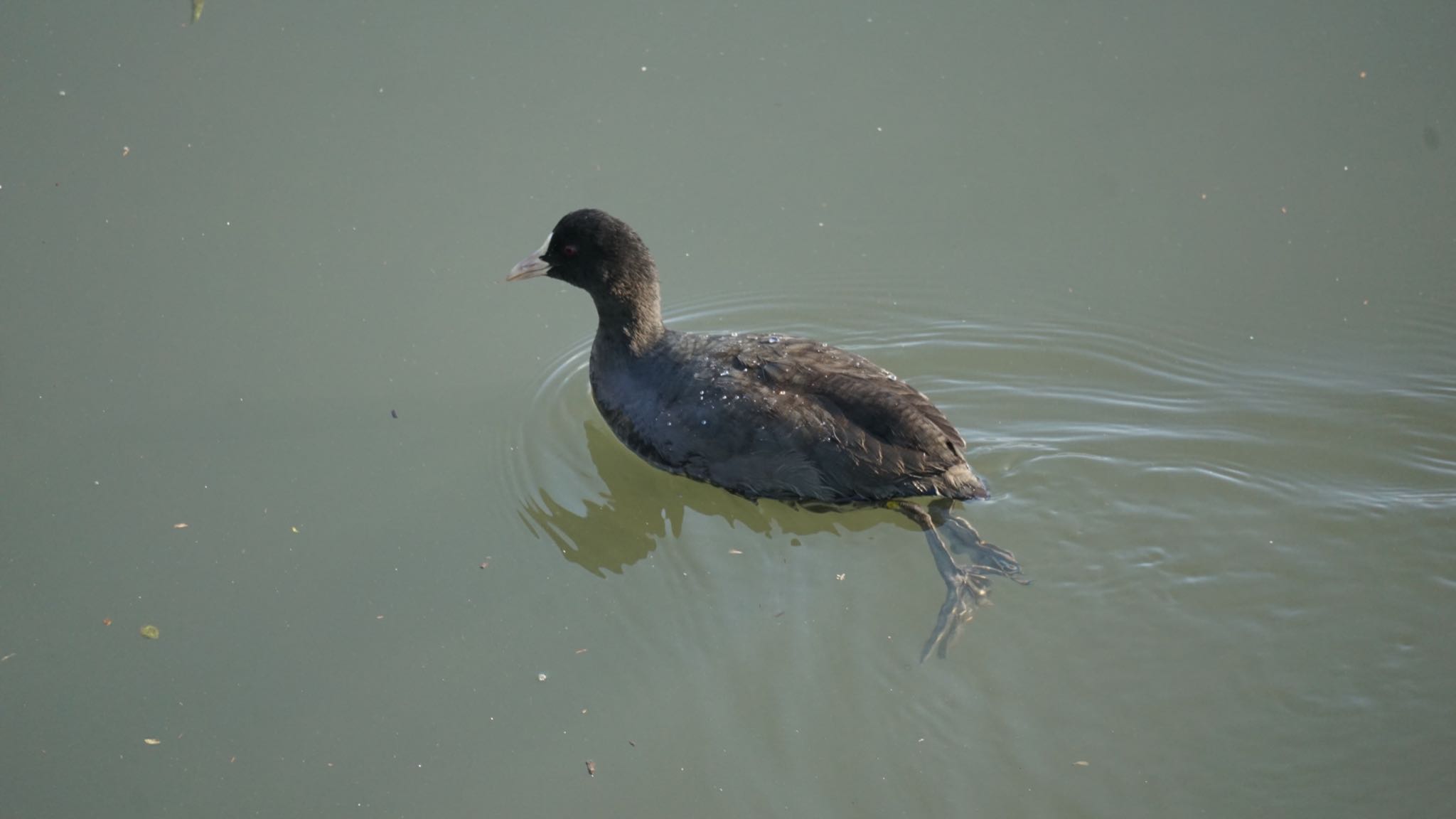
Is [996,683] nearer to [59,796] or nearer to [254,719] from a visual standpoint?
[254,719]

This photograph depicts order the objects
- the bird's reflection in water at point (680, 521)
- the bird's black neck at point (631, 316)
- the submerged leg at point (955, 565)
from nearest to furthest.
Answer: the submerged leg at point (955, 565)
the bird's reflection in water at point (680, 521)
the bird's black neck at point (631, 316)

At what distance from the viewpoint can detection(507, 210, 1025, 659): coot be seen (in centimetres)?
498

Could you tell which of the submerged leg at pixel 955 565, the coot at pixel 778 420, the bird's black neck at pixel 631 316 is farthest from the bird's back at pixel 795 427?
the bird's black neck at pixel 631 316

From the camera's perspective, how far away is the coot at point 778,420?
4977mm

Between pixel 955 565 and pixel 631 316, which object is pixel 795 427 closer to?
pixel 955 565

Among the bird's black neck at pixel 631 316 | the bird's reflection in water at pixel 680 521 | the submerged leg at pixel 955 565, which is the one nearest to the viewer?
the submerged leg at pixel 955 565

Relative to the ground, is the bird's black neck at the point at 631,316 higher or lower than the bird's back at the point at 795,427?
higher

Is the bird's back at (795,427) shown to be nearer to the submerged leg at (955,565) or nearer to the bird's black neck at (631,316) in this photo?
the submerged leg at (955,565)

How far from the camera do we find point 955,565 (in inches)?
193

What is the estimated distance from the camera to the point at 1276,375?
18.9 ft

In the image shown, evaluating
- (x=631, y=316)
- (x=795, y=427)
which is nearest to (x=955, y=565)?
(x=795, y=427)

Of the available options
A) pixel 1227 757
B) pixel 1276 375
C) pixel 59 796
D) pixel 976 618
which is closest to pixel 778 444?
pixel 976 618

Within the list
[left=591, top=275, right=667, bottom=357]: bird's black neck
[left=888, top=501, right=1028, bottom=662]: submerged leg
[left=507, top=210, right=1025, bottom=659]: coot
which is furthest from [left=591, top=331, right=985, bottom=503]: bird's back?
[left=591, top=275, right=667, bottom=357]: bird's black neck

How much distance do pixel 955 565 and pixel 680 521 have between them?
1.21 metres
